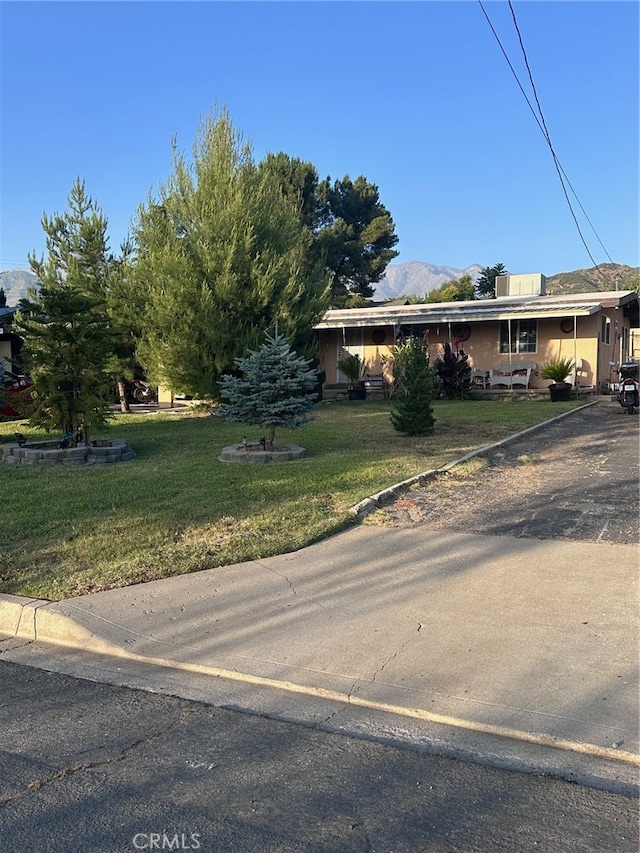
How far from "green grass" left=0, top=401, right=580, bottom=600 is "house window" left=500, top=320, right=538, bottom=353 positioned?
10324 millimetres

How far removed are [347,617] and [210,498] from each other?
3678 mm

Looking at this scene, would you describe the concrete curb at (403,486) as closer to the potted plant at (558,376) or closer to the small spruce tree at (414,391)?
the small spruce tree at (414,391)

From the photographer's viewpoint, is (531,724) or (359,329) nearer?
(531,724)

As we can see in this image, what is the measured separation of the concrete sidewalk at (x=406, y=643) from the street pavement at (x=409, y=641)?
1 centimetres

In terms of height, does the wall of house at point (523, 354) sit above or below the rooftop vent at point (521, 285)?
below

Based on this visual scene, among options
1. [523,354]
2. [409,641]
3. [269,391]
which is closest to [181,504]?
[269,391]

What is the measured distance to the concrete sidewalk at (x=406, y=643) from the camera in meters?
3.45

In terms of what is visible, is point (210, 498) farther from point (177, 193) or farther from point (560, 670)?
point (177, 193)

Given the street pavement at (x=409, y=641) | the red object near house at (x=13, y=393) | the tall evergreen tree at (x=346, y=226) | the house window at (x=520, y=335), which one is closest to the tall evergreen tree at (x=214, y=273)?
the red object near house at (x=13, y=393)

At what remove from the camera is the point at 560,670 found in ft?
12.8

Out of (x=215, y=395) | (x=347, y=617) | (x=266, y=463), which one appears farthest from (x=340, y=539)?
(x=215, y=395)

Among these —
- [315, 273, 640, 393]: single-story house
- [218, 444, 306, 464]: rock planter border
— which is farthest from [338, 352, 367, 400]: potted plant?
[218, 444, 306, 464]: rock planter border

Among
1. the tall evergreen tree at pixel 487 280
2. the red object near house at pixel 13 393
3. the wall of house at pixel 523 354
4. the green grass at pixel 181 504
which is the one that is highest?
the tall evergreen tree at pixel 487 280

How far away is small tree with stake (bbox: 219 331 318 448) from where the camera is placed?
1079 centimetres
